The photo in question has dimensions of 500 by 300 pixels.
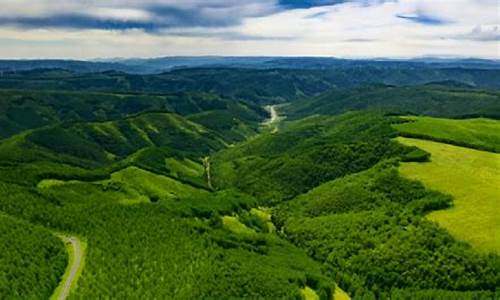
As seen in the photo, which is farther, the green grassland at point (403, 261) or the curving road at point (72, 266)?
the green grassland at point (403, 261)

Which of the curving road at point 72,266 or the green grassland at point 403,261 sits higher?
the curving road at point 72,266

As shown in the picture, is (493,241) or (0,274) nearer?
(0,274)

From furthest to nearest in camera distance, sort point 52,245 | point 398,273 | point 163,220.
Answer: point 163,220 < point 398,273 < point 52,245

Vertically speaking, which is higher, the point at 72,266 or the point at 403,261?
the point at 72,266

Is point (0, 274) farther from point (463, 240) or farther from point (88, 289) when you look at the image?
point (463, 240)

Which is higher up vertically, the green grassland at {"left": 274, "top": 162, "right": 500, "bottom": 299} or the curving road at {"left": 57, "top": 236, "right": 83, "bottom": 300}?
the curving road at {"left": 57, "top": 236, "right": 83, "bottom": 300}

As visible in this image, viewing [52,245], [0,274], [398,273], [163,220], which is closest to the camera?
[0,274]

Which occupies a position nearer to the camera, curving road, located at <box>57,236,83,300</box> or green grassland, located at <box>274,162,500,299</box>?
curving road, located at <box>57,236,83,300</box>

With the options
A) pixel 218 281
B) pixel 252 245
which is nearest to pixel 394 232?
pixel 252 245
